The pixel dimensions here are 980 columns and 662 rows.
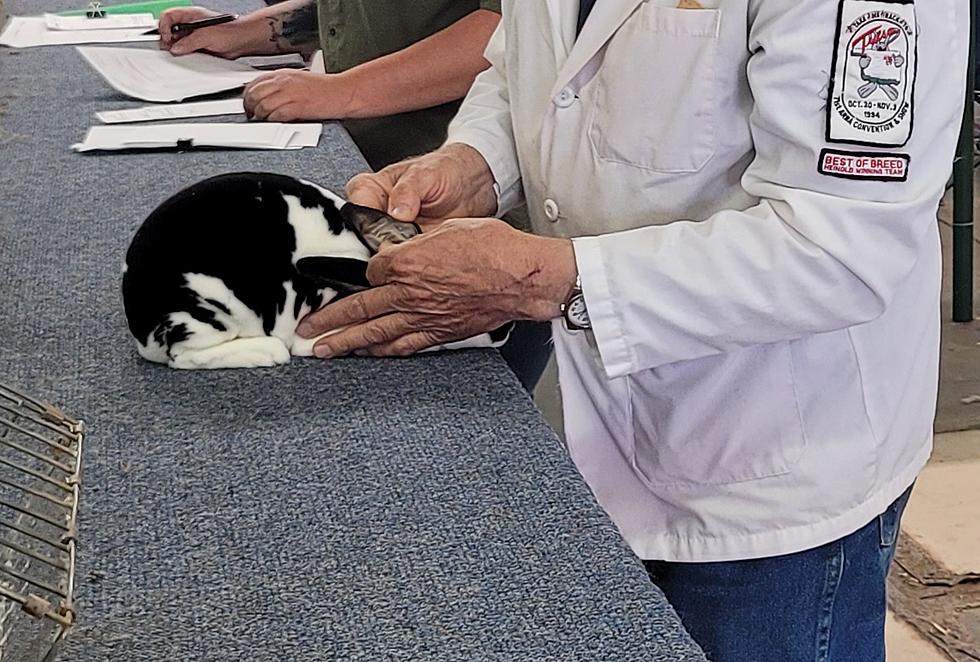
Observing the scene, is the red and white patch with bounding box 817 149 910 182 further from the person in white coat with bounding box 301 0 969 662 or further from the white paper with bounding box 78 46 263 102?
the white paper with bounding box 78 46 263 102

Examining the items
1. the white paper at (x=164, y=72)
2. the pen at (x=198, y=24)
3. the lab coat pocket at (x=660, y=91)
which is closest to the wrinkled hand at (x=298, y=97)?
the white paper at (x=164, y=72)

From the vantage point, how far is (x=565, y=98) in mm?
975

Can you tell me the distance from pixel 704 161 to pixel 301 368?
0.34m

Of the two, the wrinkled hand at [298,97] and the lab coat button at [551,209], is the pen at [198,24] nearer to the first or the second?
the wrinkled hand at [298,97]

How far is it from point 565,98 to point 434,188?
0.19 meters

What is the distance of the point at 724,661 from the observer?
3.38ft

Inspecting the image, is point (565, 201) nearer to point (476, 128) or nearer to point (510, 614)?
point (476, 128)

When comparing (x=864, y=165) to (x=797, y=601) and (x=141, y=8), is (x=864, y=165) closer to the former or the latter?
(x=797, y=601)

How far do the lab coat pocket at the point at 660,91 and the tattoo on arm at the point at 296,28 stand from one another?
3.35ft

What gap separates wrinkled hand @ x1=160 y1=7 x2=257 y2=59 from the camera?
190cm

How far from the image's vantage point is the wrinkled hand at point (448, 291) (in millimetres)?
886

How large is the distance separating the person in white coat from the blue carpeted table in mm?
90

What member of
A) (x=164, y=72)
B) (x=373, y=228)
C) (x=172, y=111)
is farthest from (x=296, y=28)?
(x=373, y=228)

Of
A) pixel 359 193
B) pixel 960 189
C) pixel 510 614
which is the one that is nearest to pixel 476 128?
pixel 359 193
